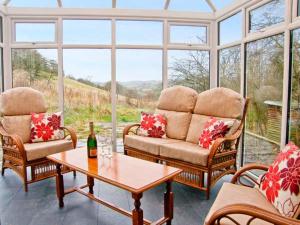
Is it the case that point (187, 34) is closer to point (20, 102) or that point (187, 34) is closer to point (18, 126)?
point (20, 102)

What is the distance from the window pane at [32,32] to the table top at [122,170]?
2.46m

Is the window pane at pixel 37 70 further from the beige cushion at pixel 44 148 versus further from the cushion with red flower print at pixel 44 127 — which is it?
the beige cushion at pixel 44 148

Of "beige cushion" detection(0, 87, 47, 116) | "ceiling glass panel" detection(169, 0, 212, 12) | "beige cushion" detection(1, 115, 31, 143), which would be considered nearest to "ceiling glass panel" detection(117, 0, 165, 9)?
"ceiling glass panel" detection(169, 0, 212, 12)

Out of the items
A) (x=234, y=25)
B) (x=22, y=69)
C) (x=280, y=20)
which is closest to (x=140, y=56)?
(x=234, y=25)

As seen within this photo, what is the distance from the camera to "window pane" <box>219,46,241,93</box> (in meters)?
3.93

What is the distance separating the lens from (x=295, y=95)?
267 cm

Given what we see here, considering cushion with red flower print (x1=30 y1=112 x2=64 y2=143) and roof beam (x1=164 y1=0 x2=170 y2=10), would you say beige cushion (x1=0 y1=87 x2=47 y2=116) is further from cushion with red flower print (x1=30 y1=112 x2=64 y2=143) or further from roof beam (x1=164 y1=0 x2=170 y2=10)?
roof beam (x1=164 y1=0 x2=170 y2=10)

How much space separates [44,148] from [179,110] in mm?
1962

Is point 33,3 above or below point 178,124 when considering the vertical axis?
above

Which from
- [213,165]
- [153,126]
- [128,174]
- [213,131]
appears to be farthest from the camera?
[153,126]

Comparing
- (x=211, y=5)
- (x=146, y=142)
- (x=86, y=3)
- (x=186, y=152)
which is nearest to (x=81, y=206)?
(x=146, y=142)

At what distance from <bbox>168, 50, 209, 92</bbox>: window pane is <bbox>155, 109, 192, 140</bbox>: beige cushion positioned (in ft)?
3.22

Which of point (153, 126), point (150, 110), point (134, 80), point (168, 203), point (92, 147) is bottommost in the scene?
point (168, 203)

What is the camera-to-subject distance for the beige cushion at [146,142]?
11.4 ft
